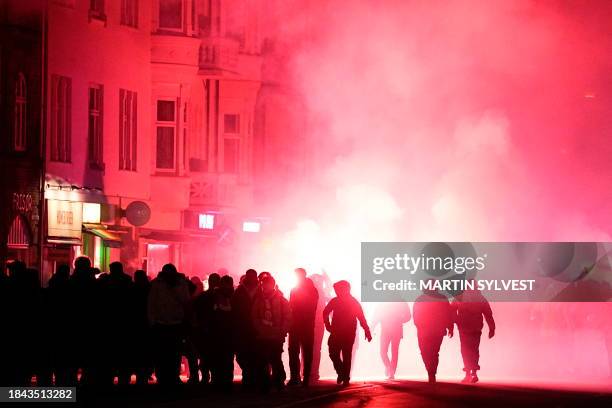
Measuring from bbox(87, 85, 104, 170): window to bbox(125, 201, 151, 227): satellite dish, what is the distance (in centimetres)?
155

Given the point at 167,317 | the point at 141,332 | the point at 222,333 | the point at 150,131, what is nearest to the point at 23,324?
the point at 167,317

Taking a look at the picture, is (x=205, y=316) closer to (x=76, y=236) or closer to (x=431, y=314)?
(x=431, y=314)

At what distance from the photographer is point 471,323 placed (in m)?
32.9

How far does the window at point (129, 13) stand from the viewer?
157ft

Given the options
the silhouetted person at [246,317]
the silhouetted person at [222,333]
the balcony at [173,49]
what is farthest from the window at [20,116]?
the silhouetted person at [246,317]

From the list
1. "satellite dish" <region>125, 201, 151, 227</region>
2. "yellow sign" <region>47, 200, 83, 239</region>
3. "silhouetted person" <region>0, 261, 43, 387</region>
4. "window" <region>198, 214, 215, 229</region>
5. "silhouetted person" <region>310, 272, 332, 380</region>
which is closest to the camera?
"silhouetted person" <region>0, 261, 43, 387</region>

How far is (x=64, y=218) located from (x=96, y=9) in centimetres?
566

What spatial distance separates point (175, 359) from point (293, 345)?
351 cm

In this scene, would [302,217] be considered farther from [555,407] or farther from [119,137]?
[555,407]

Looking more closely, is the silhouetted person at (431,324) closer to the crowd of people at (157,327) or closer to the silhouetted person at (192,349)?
the crowd of people at (157,327)

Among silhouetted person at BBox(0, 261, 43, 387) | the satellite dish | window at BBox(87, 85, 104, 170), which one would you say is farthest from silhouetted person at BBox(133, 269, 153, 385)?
window at BBox(87, 85, 104, 170)

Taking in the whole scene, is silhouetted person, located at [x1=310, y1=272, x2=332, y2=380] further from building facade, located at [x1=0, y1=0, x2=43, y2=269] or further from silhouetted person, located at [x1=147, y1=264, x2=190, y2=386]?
building facade, located at [x1=0, y1=0, x2=43, y2=269]

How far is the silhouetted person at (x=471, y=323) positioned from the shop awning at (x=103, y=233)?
49.5 ft

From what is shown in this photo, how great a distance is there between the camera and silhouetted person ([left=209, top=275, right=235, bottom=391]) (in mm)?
29188
